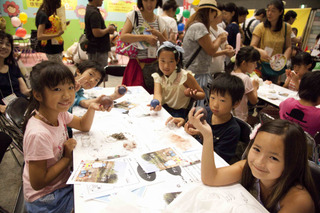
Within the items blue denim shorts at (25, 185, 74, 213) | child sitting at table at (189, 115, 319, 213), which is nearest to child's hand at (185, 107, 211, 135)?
child sitting at table at (189, 115, 319, 213)

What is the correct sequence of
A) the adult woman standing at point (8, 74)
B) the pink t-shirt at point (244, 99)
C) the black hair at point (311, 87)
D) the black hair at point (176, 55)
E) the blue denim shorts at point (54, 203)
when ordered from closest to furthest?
1. the blue denim shorts at point (54, 203)
2. the black hair at point (311, 87)
3. the black hair at point (176, 55)
4. the adult woman standing at point (8, 74)
5. the pink t-shirt at point (244, 99)

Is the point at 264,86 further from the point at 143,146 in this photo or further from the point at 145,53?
the point at 143,146

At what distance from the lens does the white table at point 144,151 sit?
0.93m

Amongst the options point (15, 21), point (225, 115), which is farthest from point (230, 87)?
point (15, 21)

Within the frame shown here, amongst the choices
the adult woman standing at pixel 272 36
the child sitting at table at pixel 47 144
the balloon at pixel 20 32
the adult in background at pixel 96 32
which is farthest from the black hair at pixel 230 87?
the balloon at pixel 20 32

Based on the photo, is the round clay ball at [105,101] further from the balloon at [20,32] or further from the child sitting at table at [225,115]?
the balloon at [20,32]

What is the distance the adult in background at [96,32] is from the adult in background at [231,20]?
2.24 m

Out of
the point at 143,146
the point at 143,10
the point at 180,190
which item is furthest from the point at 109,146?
the point at 143,10

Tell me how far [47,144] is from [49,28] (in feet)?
9.18

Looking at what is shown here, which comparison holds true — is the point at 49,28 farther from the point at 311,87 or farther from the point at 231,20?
the point at 311,87

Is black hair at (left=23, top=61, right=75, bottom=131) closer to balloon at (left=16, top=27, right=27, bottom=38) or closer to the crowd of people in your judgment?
the crowd of people

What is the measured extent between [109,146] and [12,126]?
0.72 metres

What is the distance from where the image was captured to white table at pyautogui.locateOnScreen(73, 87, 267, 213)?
Result: 93cm

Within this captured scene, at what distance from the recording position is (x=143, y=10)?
2.69 meters
